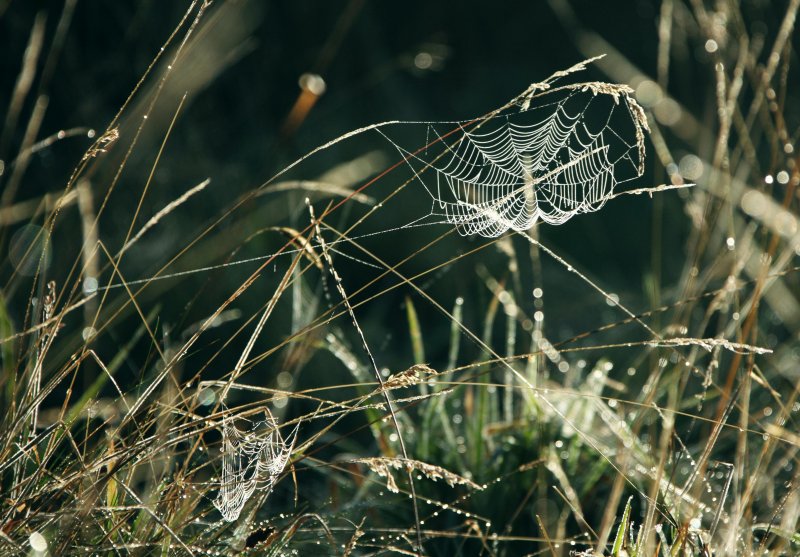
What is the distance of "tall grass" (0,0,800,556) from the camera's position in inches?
48.7

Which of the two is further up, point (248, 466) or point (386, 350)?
point (248, 466)

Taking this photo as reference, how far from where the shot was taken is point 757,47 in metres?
2.09

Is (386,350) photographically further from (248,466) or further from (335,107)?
(248,466)

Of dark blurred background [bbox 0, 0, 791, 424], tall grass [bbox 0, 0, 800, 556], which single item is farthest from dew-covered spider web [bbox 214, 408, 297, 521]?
dark blurred background [bbox 0, 0, 791, 424]

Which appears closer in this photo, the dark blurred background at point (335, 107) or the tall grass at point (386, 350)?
the tall grass at point (386, 350)

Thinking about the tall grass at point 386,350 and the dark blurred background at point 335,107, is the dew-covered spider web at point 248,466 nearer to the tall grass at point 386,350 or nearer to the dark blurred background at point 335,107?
the tall grass at point 386,350

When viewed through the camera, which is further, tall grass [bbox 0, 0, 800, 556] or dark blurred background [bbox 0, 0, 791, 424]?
dark blurred background [bbox 0, 0, 791, 424]

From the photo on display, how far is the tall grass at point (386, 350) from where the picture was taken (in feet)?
4.06

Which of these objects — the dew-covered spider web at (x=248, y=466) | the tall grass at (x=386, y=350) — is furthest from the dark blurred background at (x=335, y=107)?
the dew-covered spider web at (x=248, y=466)

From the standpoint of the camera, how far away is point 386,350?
3223 mm

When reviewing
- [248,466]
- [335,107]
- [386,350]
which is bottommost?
[386,350]

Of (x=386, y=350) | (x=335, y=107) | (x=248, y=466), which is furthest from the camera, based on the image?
(x=335, y=107)

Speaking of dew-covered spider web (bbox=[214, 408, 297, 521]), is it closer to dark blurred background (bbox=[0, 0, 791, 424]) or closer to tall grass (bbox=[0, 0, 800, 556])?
tall grass (bbox=[0, 0, 800, 556])

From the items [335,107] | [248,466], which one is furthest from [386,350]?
[248,466]
